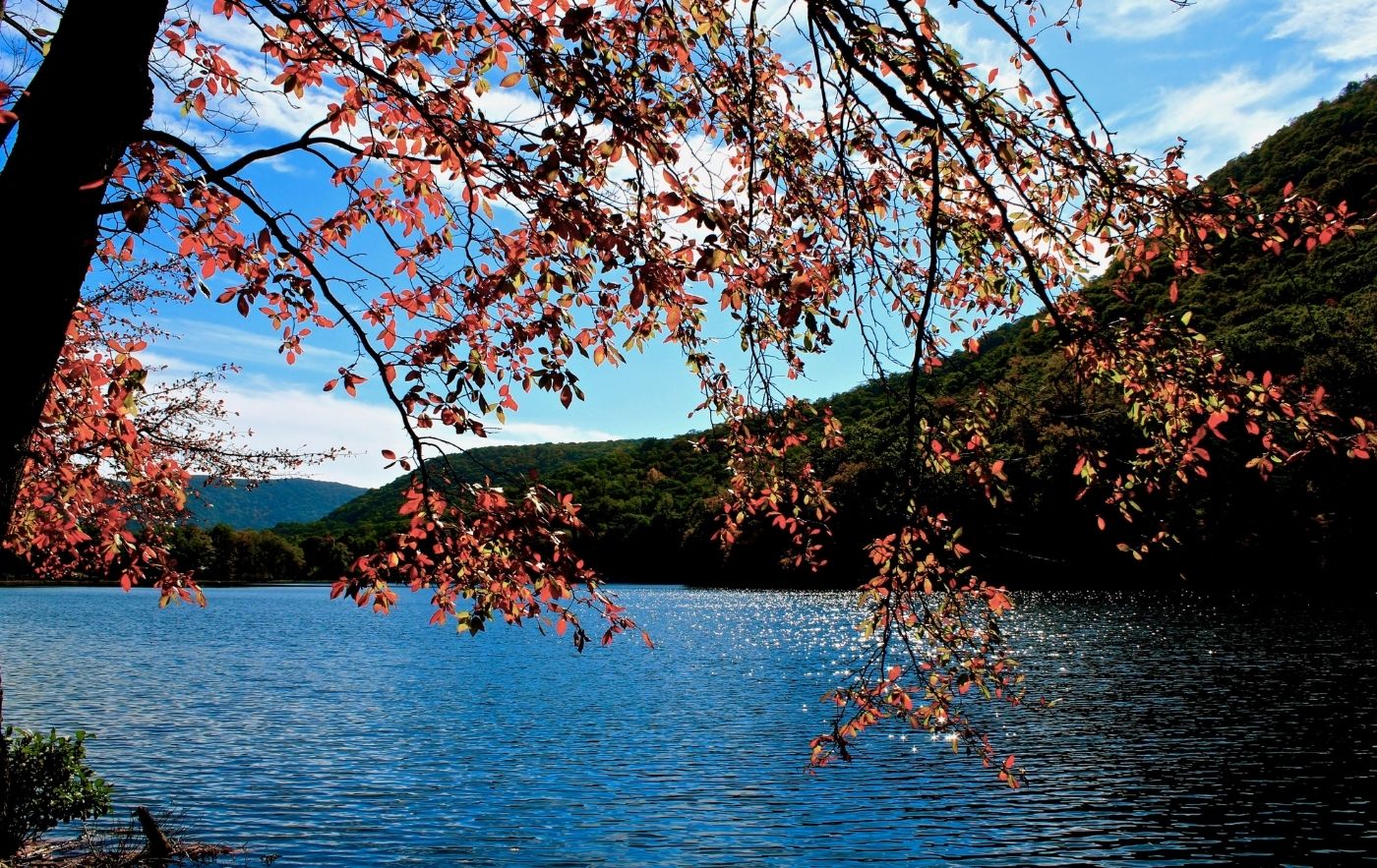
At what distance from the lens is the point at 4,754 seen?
554 centimetres

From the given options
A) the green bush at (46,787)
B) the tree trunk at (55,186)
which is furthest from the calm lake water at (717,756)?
the tree trunk at (55,186)

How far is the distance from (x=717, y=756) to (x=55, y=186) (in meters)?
25.4

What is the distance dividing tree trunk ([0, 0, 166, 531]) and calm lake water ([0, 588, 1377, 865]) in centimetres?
1576

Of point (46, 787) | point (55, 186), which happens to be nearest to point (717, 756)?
point (46, 787)

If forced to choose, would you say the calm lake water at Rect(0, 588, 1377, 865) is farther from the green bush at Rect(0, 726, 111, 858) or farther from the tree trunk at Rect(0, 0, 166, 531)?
the tree trunk at Rect(0, 0, 166, 531)

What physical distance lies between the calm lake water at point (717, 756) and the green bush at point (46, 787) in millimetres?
4267

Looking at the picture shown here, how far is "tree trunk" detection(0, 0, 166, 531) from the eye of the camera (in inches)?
195

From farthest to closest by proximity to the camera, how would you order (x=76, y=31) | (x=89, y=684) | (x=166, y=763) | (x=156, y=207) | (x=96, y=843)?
(x=89, y=684)
(x=166, y=763)
(x=96, y=843)
(x=156, y=207)
(x=76, y=31)

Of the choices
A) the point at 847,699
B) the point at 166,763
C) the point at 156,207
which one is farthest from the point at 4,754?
the point at 166,763

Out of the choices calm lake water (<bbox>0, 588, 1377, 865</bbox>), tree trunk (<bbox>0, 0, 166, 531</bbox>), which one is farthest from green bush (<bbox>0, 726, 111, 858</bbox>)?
tree trunk (<bbox>0, 0, 166, 531</bbox>)

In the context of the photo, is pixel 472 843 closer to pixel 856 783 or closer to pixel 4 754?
pixel 856 783

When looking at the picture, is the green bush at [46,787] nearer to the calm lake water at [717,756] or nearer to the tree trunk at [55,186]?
the calm lake water at [717,756]

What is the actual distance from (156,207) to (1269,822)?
23171 millimetres

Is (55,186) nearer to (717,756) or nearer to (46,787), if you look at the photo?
(46,787)
